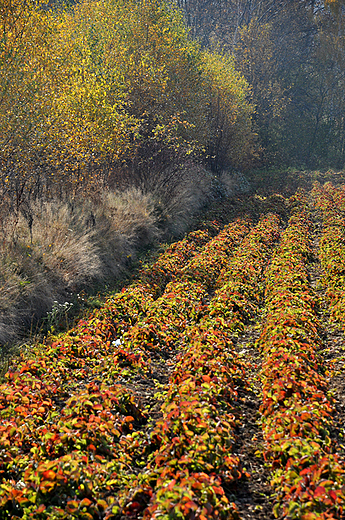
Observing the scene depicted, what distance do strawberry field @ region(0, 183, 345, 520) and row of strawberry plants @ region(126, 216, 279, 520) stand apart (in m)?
0.02

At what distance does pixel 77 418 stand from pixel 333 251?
890cm

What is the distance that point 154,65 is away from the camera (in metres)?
16.3

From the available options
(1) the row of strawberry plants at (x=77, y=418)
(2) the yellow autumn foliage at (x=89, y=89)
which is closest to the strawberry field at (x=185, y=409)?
(1) the row of strawberry plants at (x=77, y=418)

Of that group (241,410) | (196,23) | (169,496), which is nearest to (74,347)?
(241,410)

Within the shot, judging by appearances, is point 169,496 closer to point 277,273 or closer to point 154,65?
point 277,273

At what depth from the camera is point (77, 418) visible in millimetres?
4594

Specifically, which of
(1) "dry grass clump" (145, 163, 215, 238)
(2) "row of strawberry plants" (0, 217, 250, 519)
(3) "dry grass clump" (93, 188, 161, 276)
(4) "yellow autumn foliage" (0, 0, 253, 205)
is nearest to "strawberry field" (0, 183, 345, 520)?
(2) "row of strawberry plants" (0, 217, 250, 519)

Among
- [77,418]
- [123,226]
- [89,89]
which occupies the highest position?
[89,89]

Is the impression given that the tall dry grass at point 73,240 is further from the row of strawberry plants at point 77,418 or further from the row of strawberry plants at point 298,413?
the row of strawberry plants at point 298,413

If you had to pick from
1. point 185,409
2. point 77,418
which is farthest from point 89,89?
point 185,409

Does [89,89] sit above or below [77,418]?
above

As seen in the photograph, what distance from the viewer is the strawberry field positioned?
3.76 metres

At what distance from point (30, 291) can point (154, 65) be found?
11646 millimetres

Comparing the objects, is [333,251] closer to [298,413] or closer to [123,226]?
[123,226]
